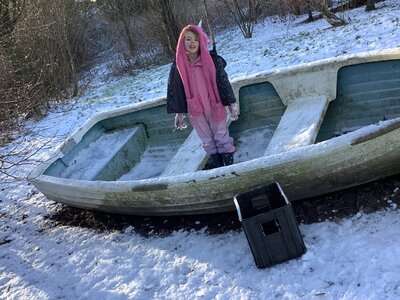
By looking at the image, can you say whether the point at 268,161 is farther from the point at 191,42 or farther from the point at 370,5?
the point at 370,5

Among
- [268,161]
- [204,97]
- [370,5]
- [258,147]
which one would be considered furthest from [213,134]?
[370,5]

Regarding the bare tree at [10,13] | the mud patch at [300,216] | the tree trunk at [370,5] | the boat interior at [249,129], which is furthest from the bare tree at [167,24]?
the mud patch at [300,216]

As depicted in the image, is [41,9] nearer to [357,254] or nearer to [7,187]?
[7,187]

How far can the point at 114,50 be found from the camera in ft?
50.8

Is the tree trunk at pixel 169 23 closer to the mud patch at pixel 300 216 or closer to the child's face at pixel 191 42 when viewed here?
the mud patch at pixel 300 216

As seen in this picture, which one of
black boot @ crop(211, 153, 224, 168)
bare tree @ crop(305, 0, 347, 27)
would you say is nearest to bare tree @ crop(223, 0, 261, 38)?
bare tree @ crop(305, 0, 347, 27)

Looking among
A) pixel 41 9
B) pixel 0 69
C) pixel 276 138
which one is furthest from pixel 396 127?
pixel 41 9

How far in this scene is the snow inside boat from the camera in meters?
3.12

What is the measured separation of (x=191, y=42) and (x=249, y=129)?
1.62 metres

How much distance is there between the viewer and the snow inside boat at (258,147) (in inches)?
123

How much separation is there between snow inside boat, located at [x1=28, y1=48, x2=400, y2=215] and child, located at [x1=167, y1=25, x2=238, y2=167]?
0.87 ft

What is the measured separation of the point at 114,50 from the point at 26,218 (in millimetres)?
11415

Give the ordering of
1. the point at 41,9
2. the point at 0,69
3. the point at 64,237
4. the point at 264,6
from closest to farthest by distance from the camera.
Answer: the point at 64,237
the point at 0,69
the point at 41,9
the point at 264,6

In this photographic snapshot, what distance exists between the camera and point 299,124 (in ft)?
A: 13.4
